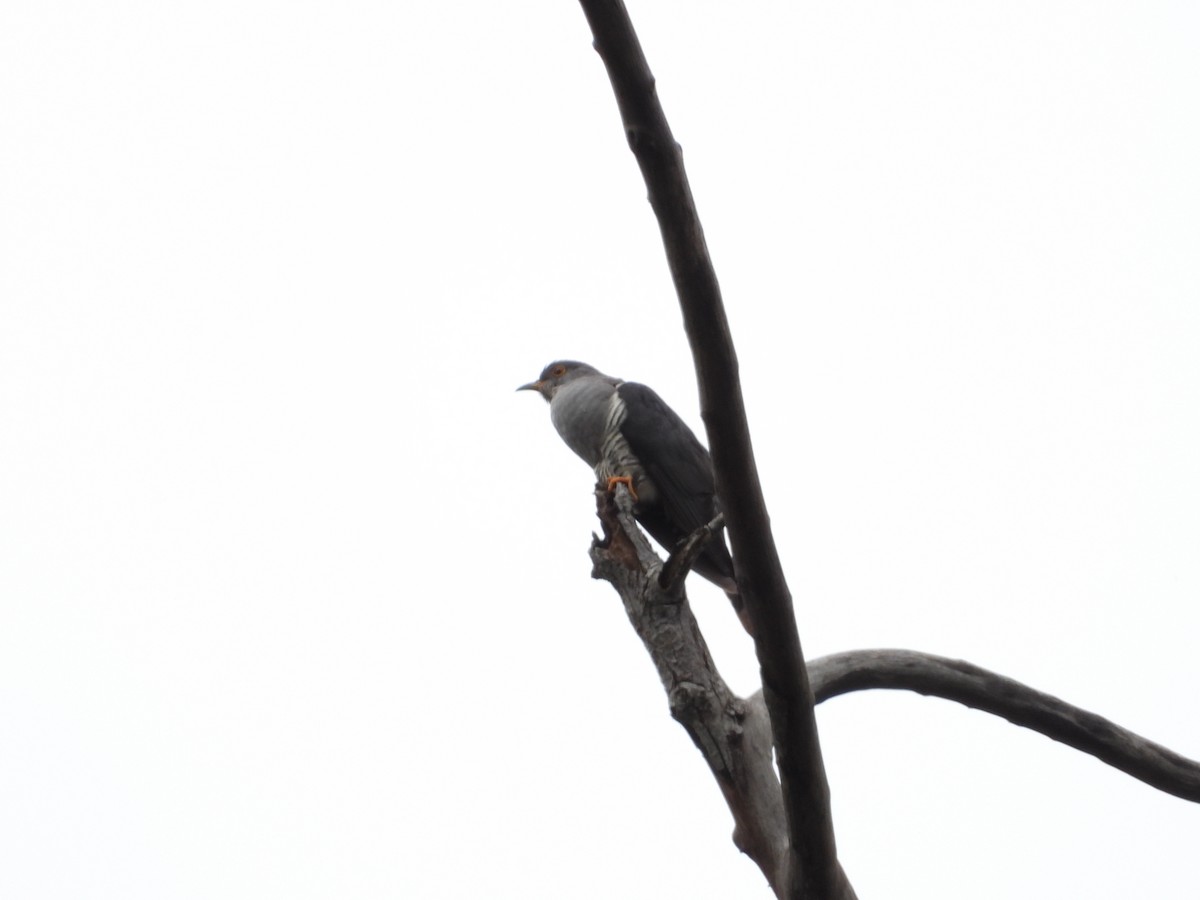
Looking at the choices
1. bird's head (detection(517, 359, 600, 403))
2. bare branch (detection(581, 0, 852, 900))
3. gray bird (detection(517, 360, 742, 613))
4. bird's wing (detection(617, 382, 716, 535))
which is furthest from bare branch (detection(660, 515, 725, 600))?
bird's head (detection(517, 359, 600, 403))

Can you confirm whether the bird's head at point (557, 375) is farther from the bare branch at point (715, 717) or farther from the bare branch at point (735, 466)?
the bare branch at point (735, 466)

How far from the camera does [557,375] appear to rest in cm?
533

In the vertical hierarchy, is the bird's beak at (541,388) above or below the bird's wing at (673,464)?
above

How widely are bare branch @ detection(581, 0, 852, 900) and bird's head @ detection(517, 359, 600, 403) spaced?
3.27 meters

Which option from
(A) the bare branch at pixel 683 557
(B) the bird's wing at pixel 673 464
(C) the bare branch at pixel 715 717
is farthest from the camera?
(B) the bird's wing at pixel 673 464

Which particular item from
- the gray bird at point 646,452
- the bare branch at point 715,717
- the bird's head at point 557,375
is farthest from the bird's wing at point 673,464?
the bare branch at point 715,717

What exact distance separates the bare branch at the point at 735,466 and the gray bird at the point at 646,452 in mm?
2065

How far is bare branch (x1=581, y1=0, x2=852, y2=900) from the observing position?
5.24ft

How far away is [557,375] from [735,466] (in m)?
3.47

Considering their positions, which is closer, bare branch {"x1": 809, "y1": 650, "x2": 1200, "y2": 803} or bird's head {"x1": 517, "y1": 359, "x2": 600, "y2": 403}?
bare branch {"x1": 809, "y1": 650, "x2": 1200, "y2": 803}

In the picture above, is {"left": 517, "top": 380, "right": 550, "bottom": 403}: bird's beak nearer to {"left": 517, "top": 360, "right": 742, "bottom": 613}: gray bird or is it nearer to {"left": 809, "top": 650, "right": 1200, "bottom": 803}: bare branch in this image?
{"left": 517, "top": 360, "right": 742, "bottom": 613}: gray bird

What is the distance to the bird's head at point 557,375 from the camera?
526 centimetres

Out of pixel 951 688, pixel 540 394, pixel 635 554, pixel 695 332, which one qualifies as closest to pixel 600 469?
pixel 540 394

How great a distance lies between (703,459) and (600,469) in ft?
1.45
